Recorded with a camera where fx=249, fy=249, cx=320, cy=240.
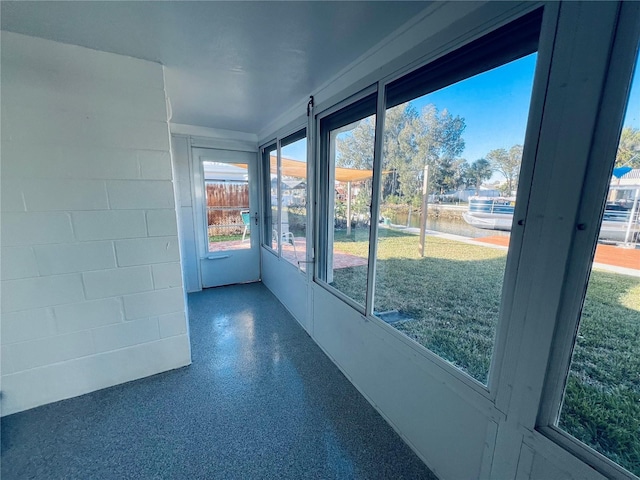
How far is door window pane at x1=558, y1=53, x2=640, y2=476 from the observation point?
74 cm

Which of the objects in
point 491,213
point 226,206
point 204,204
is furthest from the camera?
point 226,206

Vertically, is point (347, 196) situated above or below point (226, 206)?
above

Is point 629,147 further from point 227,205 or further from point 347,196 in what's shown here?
point 227,205

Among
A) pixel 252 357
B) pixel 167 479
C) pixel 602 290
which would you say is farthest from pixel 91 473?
pixel 602 290

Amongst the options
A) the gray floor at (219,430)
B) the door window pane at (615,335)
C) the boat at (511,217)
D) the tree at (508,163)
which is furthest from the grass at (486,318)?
the gray floor at (219,430)

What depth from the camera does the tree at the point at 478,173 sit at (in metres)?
1.26

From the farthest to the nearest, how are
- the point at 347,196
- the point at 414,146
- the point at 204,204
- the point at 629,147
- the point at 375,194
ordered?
the point at 204,204 → the point at 347,196 → the point at 414,146 → the point at 375,194 → the point at 629,147

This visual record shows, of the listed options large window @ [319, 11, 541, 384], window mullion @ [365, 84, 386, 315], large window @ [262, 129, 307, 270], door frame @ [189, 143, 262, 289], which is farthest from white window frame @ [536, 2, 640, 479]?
door frame @ [189, 143, 262, 289]

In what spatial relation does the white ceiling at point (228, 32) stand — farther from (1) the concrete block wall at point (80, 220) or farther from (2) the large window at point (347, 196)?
(2) the large window at point (347, 196)

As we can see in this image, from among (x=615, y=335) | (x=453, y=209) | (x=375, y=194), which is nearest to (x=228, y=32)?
(x=375, y=194)

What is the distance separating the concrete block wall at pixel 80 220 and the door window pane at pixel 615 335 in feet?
7.66

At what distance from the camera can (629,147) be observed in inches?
28.6

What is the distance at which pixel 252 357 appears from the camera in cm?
225

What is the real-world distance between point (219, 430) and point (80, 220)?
1.65 m
